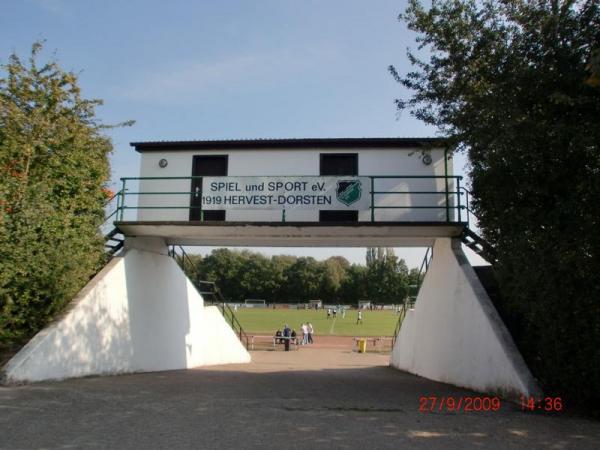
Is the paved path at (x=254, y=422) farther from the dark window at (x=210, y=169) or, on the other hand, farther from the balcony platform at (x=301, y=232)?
the dark window at (x=210, y=169)

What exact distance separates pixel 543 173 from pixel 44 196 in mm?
8831

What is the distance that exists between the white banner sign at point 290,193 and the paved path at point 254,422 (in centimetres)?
505

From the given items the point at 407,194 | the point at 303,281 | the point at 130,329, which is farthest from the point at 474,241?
the point at 303,281

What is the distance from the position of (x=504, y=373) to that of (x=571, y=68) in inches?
194

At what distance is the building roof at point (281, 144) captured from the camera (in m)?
13.6

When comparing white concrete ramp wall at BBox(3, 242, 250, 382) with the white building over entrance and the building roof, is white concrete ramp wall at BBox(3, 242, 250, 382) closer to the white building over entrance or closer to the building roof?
the white building over entrance

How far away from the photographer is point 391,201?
1316 cm

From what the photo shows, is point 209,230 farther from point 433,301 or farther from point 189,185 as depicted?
point 433,301

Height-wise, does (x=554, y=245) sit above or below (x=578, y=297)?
above

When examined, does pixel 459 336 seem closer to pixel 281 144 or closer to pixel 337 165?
pixel 337 165

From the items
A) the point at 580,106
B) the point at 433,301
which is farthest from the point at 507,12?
the point at 433,301

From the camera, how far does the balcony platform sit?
11736mm
